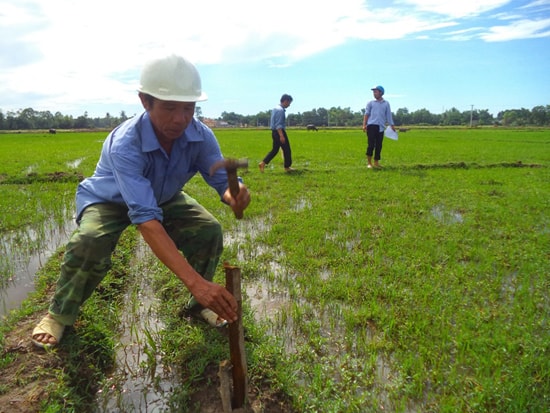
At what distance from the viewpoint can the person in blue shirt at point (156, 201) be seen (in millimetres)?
1976

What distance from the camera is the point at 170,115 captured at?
2.16 meters

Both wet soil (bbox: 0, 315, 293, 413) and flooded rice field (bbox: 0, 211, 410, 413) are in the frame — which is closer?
wet soil (bbox: 0, 315, 293, 413)

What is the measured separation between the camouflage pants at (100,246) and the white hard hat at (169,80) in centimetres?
91

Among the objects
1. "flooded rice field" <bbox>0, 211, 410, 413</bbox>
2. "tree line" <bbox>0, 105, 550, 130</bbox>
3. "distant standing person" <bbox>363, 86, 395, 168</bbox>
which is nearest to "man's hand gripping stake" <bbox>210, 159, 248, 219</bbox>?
"flooded rice field" <bbox>0, 211, 410, 413</bbox>

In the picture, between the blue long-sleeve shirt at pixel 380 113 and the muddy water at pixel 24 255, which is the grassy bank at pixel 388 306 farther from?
the blue long-sleeve shirt at pixel 380 113

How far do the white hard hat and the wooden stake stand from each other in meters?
0.90

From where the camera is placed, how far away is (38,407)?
78.8 inches

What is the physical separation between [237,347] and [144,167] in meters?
1.16

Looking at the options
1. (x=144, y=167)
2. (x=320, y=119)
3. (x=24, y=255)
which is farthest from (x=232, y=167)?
(x=320, y=119)

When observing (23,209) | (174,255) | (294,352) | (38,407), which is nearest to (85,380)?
(38,407)

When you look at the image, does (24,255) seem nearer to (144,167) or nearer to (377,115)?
(144,167)

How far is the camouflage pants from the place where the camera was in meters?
2.42

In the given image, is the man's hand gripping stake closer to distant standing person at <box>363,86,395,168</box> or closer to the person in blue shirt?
the person in blue shirt

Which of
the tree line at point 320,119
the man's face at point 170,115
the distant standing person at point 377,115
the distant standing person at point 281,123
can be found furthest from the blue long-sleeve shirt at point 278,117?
the tree line at point 320,119
